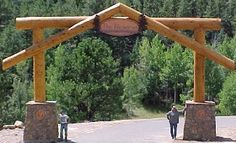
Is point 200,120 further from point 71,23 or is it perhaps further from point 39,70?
point 39,70

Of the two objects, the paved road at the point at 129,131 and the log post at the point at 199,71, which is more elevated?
the log post at the point at 199,71

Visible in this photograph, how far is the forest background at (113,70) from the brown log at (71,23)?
4.60 feet

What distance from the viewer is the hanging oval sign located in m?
20.0

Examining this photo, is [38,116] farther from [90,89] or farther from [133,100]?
[133,100]

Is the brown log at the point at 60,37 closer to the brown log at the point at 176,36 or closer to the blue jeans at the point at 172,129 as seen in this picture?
the brown log at the point at 176,36

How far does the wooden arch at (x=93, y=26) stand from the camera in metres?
20.1

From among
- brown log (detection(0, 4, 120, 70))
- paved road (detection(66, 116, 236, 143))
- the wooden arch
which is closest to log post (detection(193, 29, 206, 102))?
the wooden arch

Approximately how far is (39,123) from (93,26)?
395 centimetres

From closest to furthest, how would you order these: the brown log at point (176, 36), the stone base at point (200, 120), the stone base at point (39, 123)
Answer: the brown log at point (176, 36), the stone base at point (39, 123), the stone base at point (200, 120)

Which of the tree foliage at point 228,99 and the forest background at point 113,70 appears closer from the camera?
the forest background at point 113,70

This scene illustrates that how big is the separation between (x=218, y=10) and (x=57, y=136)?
77.2 m

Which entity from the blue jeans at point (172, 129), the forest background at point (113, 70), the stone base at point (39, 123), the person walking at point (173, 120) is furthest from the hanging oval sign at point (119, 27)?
the blue jeans at point (172, 129)

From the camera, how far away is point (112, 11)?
792 inches

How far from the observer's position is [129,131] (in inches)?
925
